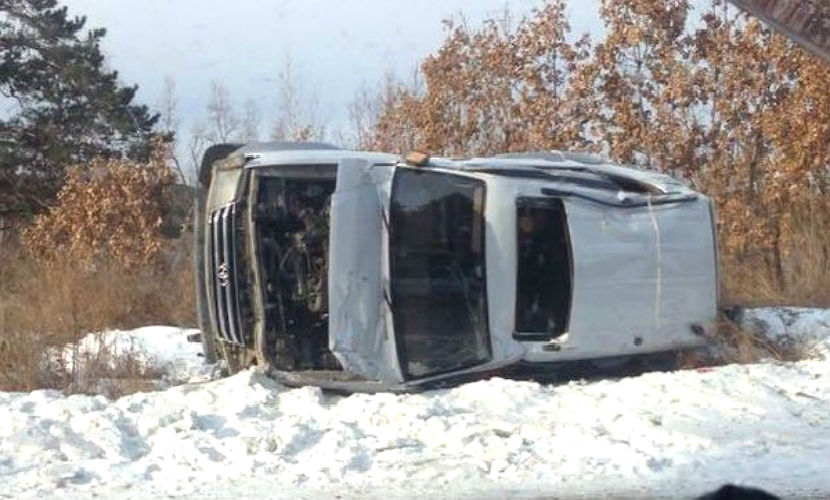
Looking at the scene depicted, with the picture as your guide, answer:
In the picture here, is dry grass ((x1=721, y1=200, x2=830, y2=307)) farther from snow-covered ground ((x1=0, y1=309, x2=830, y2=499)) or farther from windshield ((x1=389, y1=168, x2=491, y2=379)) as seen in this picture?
windshield ((x1=389, y1=168, x2=491, y2=379))

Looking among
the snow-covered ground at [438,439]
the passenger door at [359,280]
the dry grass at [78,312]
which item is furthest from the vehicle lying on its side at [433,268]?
the dry grass at [78,312]

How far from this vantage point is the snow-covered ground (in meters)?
8.00

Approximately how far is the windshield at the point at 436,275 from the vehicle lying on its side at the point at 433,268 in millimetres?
11

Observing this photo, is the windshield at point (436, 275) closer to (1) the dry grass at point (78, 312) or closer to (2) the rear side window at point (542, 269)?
(2) the rear side window at point (542, 269)

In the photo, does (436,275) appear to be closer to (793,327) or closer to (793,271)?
(793,327)

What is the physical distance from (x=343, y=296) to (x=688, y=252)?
2860mm

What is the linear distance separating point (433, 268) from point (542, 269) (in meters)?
0.90

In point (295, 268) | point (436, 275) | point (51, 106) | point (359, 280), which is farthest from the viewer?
point (51, 106)

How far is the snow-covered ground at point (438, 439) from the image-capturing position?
26.2 feet

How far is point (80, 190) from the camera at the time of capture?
19.2 metres

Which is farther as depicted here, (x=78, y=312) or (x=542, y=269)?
(x=78, y=312)

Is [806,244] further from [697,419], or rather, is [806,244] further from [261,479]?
[261,479]

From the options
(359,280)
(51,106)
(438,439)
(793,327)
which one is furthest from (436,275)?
(51,106)

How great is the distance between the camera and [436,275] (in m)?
10.7
